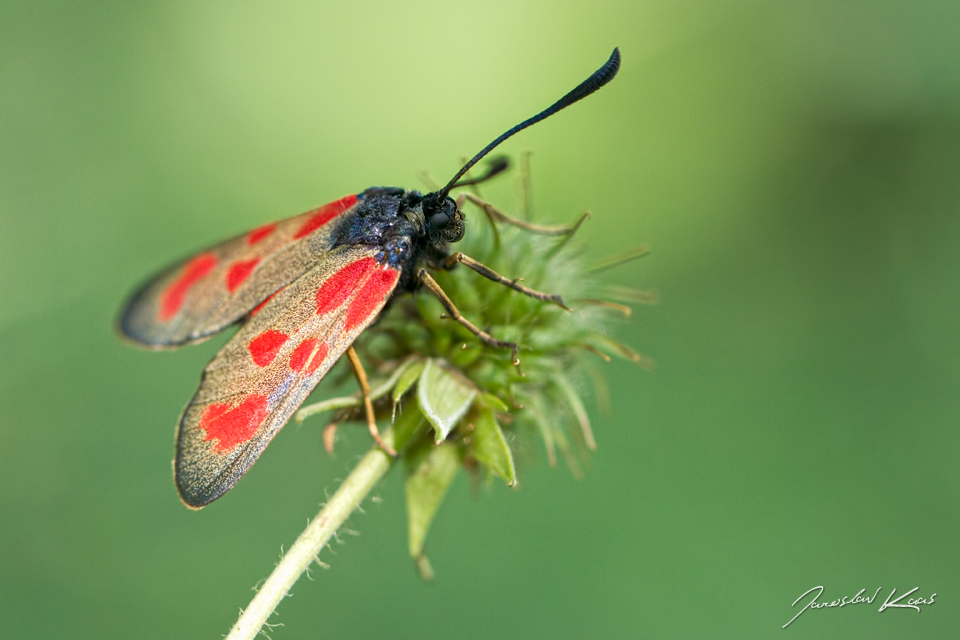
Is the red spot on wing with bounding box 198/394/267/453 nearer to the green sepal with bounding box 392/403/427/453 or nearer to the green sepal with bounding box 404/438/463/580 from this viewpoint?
the green sepal with bounding box 392/403/427/453

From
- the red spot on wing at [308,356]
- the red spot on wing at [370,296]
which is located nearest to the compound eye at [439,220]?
the red spot on wing at [370,296]

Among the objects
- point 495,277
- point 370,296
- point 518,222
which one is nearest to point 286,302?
point 370,296

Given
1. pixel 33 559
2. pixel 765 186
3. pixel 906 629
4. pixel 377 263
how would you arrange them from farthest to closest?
pixel 765 186 < pixel 33 559 < pixel 906 629 < pixel 377 263

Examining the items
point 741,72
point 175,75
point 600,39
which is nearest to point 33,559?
point 175,75

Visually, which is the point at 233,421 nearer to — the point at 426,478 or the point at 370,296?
the point at 370,296

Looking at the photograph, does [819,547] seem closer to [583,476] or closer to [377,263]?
[583,476]

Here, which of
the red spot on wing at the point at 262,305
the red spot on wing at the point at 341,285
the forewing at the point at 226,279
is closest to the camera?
the red spot on wing at the point at 341,285

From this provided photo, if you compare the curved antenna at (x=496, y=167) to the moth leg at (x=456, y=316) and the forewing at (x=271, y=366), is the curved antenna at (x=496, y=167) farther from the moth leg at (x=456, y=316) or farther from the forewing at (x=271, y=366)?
the forewing at (x=271, y=366)
